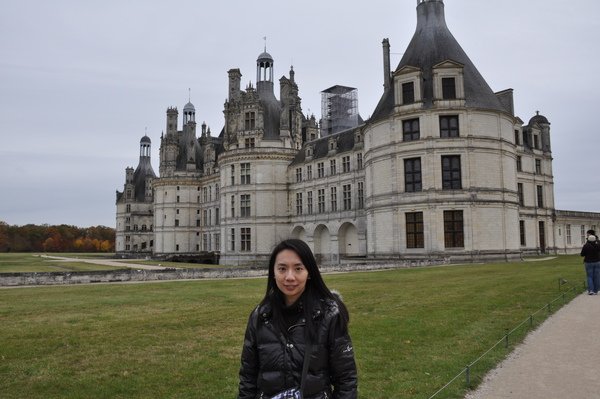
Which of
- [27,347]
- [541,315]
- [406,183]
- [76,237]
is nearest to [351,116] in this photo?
[406,183]

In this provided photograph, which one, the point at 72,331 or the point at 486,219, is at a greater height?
the point at 486,219

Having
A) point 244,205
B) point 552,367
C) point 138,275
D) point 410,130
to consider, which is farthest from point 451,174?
point 552,367

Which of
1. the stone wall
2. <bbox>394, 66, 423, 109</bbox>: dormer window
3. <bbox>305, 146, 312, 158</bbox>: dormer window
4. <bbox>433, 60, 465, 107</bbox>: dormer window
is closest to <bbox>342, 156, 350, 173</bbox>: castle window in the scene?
<bbox>305, 146, 312, 158</bbox>: dormer window

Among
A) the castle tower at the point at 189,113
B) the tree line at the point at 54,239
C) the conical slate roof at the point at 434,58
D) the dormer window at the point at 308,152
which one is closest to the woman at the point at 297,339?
the conical slate roof at the point at 434,58

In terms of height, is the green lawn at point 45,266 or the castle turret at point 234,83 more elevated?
the castle turret at point 234,83

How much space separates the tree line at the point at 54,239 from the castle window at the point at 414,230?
10490 centimetres

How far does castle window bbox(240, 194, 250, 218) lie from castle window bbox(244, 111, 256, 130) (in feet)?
→ 25.4

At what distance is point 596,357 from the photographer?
820cm

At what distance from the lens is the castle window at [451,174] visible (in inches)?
1423

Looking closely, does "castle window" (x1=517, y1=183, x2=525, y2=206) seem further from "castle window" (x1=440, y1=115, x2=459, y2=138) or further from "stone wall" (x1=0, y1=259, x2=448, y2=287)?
"stone wall" (x1=0, y1=259, x2=448, y2=287)

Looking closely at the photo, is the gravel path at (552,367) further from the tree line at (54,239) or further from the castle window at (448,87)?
the tree line at (54,239)

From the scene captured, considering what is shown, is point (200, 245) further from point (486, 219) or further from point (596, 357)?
point (596, 357)

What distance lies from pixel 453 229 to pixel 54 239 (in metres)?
109

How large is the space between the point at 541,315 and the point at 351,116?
171ft
